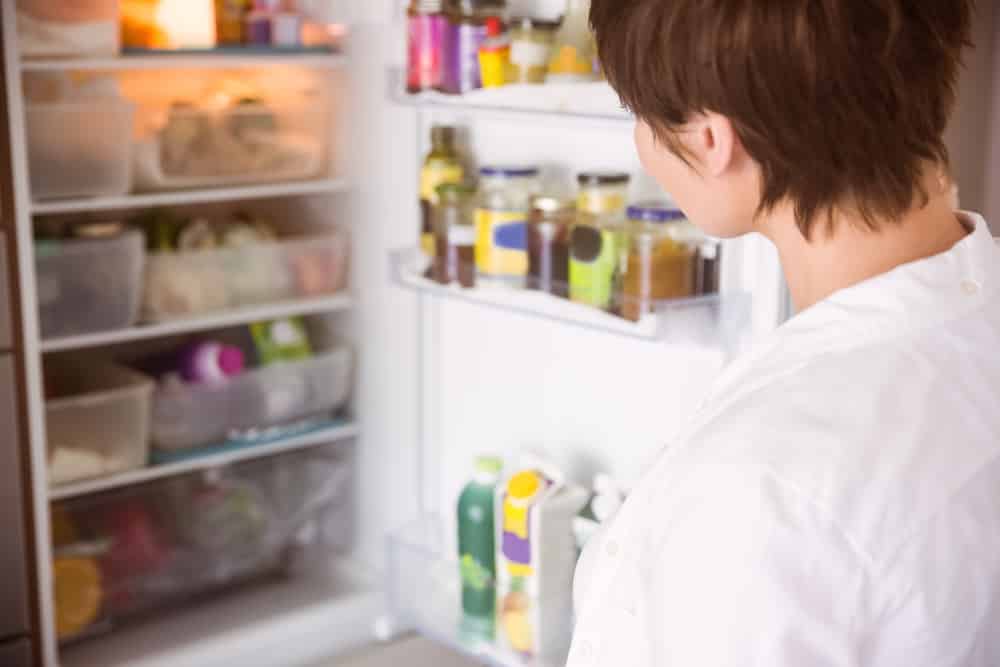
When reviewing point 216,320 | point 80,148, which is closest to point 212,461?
point 216,320

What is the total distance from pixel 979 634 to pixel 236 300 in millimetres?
2036

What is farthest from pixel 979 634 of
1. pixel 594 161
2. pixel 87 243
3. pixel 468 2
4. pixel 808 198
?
pixel 87 243

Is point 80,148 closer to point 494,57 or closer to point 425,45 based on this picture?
point 425,45

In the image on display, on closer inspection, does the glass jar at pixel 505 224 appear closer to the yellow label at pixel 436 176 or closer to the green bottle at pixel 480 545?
the yellow label at pixel 436 176

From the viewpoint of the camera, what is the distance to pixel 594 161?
219 cm

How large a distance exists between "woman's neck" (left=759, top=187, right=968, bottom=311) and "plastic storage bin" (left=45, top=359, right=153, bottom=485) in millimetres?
1854

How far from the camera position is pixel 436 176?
92.1 inches

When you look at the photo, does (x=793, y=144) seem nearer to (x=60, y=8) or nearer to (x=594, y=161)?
(x=594, y=161)

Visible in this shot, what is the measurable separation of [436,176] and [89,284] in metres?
0.71

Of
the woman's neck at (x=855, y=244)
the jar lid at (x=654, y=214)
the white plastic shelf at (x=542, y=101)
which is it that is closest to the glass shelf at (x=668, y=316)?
the jar lid at (x=654, y=214)

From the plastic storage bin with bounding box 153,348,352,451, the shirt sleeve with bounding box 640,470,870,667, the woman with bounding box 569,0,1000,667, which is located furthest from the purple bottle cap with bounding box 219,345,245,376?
the shirt sleeve with bounding box 640,470,870,667

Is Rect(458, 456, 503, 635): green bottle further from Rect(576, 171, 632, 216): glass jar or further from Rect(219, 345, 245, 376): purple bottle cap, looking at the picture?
Rect(219, 345, 245, 376): purple bottle cap

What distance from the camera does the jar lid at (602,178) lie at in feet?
6.59

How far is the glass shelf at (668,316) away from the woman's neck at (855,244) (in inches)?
35.0
